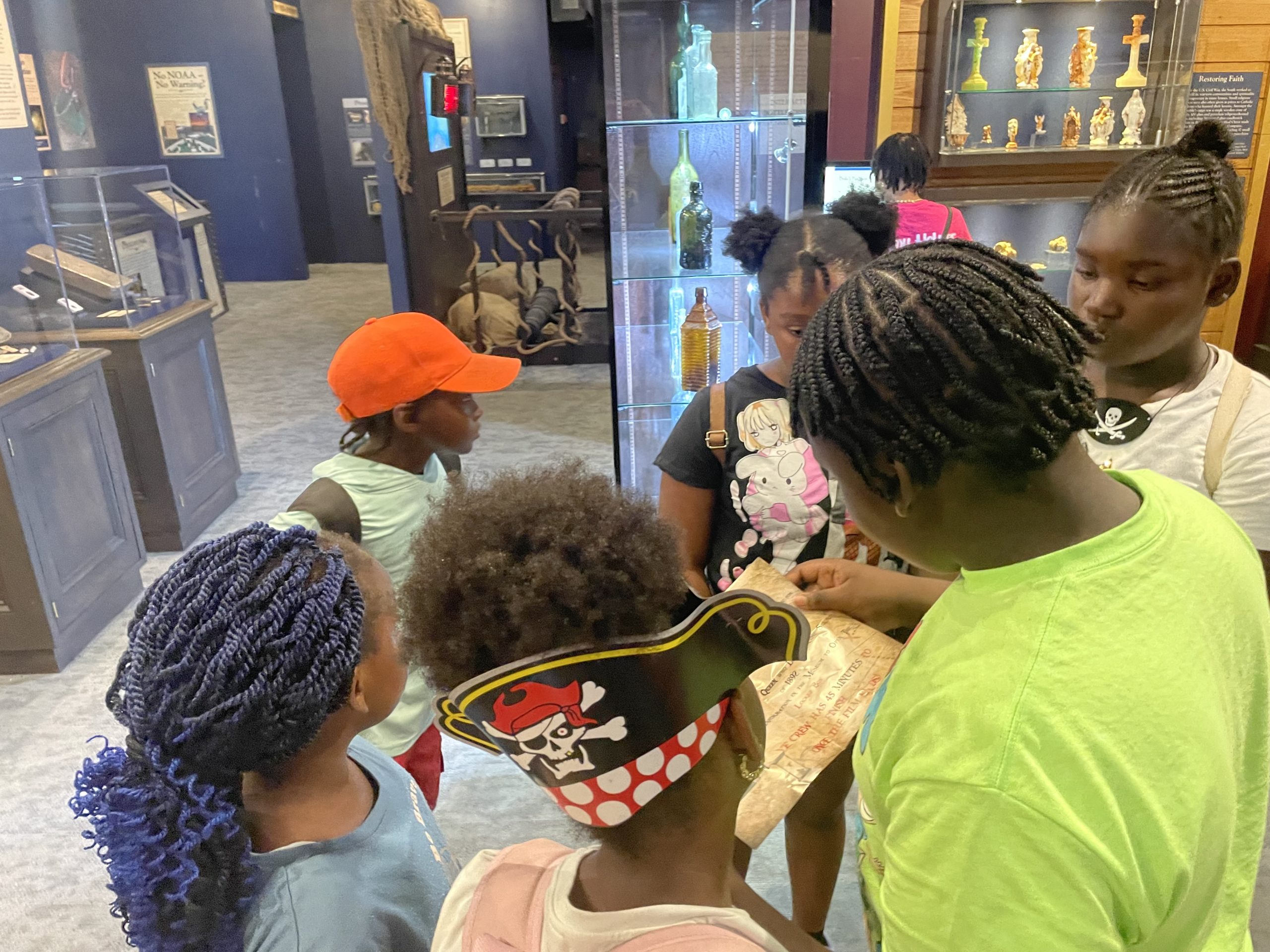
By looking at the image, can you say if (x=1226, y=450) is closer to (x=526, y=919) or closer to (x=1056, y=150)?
(x=526, y=919)

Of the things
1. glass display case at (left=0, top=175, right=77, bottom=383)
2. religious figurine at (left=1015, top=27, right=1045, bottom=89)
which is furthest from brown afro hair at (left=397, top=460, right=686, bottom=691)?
religious figurine at (left=1015, top=27, right=1045, bottom=89)

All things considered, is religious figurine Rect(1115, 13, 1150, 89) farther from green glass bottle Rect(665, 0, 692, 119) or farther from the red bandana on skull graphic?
the red bandana on skull graphic

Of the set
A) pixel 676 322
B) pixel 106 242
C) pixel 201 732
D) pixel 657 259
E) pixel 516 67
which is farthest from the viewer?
pixel 516 67

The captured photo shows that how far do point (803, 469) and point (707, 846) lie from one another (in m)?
0.98

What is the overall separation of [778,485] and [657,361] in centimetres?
146

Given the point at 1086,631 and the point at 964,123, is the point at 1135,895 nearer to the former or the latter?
the point at 1086,631

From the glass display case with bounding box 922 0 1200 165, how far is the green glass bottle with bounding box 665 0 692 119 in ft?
5.84

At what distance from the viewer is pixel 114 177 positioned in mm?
3613

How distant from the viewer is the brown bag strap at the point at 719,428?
1.69 metres

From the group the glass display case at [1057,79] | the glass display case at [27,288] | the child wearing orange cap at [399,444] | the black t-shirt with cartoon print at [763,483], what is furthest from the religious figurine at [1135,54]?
the glass display case at [27,288]

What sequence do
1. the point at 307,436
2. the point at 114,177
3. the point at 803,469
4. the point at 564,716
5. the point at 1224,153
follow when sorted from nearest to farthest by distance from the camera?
1. the point at 564,716
2. the point at 1224,153
3. the point at 803,469
4. the point at 114,177
5. the point at 307,436

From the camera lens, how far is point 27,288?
3100mm

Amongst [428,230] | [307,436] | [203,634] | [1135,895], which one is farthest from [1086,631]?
[428,230]

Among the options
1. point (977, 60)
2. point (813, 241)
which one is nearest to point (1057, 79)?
point (977, 60)
